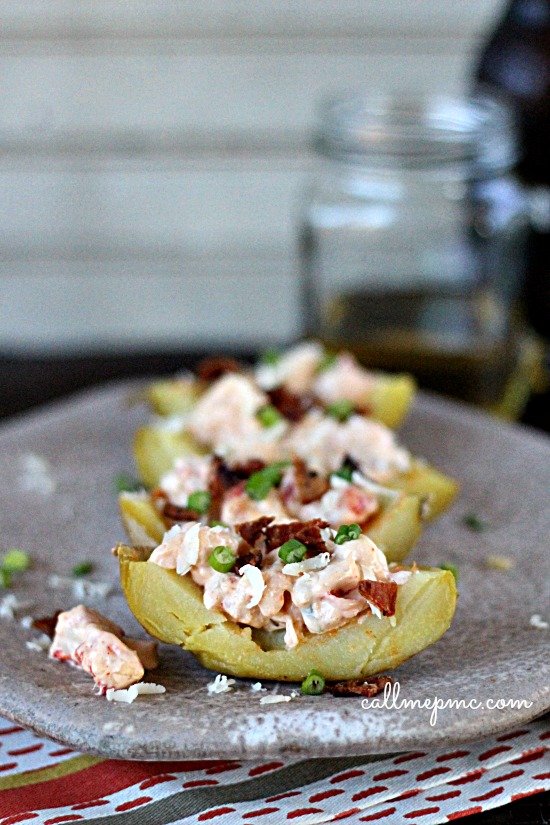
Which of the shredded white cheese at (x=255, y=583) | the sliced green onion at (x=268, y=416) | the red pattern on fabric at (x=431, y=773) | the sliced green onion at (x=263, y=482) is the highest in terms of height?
the shredded white cheese at (x=255, y=583)

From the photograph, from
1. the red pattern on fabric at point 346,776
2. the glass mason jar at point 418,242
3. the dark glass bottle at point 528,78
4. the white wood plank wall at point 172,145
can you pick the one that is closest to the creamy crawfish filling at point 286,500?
the red pattern on fabric at point 346,776

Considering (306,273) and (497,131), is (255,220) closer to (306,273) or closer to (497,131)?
(306,273)

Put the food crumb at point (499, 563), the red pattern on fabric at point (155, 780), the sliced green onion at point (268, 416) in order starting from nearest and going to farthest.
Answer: the red pattern on fabric at point (155, 780) → the food crumb at point (499, 563) → the sliced green onion at point (268, 416)

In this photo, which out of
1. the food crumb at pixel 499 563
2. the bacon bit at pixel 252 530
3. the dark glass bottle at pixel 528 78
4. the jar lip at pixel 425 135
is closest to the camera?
the bacon bit at pixel 252 530

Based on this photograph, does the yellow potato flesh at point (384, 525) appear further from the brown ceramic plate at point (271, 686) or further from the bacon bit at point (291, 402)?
the bacon bit at point (291, 402)

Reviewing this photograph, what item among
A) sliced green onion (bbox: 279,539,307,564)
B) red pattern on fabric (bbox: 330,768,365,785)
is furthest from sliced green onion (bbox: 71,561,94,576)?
red pattern on fabric (bbox: 330,768,365,785)

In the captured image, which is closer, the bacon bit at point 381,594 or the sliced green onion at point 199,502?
the bacon bit at point 381,594
